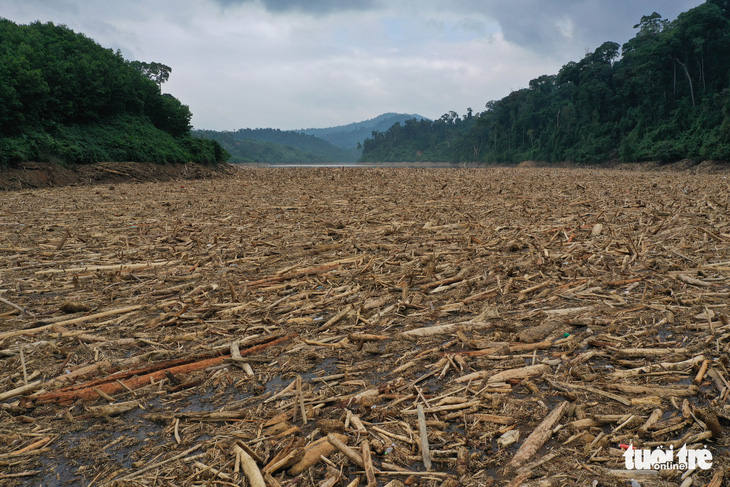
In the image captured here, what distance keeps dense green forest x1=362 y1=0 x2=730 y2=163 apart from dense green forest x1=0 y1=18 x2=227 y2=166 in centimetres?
4019

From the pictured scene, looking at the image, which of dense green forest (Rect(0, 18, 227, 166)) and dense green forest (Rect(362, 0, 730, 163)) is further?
dense green forest (Rect(362, 0, 730, 163))

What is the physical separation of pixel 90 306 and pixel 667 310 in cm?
588

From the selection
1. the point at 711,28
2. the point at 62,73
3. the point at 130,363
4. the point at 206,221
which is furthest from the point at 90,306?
the point at 711,28

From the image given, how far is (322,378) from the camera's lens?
10.8 feet

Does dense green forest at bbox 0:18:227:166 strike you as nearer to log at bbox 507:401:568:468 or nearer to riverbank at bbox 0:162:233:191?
riverbank at bbox 0:162:233:191

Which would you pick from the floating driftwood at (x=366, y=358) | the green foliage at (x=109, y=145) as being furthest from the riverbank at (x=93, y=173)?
the floating driftwood at (x=366, y=358)

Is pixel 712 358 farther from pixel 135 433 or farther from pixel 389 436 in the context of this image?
→ pixel 135 433

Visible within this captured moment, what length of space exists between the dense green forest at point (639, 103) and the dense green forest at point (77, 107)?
40.2m

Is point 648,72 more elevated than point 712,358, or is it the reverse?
point 648,72

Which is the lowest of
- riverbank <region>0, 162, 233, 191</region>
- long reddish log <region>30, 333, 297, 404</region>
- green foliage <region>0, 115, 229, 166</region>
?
long reddish log <region>30, 333, 297, 404</region>

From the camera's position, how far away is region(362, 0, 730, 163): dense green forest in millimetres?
41469

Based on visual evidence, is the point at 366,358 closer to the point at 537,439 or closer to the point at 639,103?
the point at 537,439

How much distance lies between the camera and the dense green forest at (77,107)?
1956cm

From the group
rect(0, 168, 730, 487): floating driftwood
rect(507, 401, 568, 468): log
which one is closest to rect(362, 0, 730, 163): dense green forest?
rect(0, 168, 730, 487): floating driftwood
